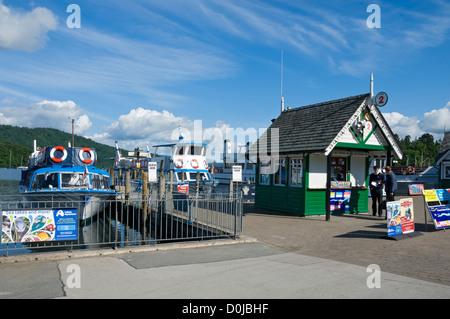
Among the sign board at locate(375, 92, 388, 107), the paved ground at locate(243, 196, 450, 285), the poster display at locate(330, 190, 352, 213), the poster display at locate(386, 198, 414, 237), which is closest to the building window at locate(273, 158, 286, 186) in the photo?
the paved ground at locate(243, 196, 450, 285)

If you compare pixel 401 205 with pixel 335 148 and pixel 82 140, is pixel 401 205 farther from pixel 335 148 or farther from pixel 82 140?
pixel 82 140

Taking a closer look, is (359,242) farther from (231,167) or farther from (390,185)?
(231,167)

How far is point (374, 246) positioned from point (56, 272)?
300 inches

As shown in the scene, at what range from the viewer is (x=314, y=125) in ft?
53.9

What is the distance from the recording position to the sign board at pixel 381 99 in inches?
592

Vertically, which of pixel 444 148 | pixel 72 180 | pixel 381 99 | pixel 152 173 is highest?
pixel 381 99

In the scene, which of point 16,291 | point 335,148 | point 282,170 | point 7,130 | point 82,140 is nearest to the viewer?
point 16,291

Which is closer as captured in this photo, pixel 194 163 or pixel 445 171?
pixel 194 163

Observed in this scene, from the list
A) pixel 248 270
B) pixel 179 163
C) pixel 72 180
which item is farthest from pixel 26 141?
pixel 248 270

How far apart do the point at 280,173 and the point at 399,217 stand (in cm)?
669

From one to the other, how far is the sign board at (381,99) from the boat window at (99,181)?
13.7m

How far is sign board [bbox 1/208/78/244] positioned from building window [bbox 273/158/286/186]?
10.3 m
